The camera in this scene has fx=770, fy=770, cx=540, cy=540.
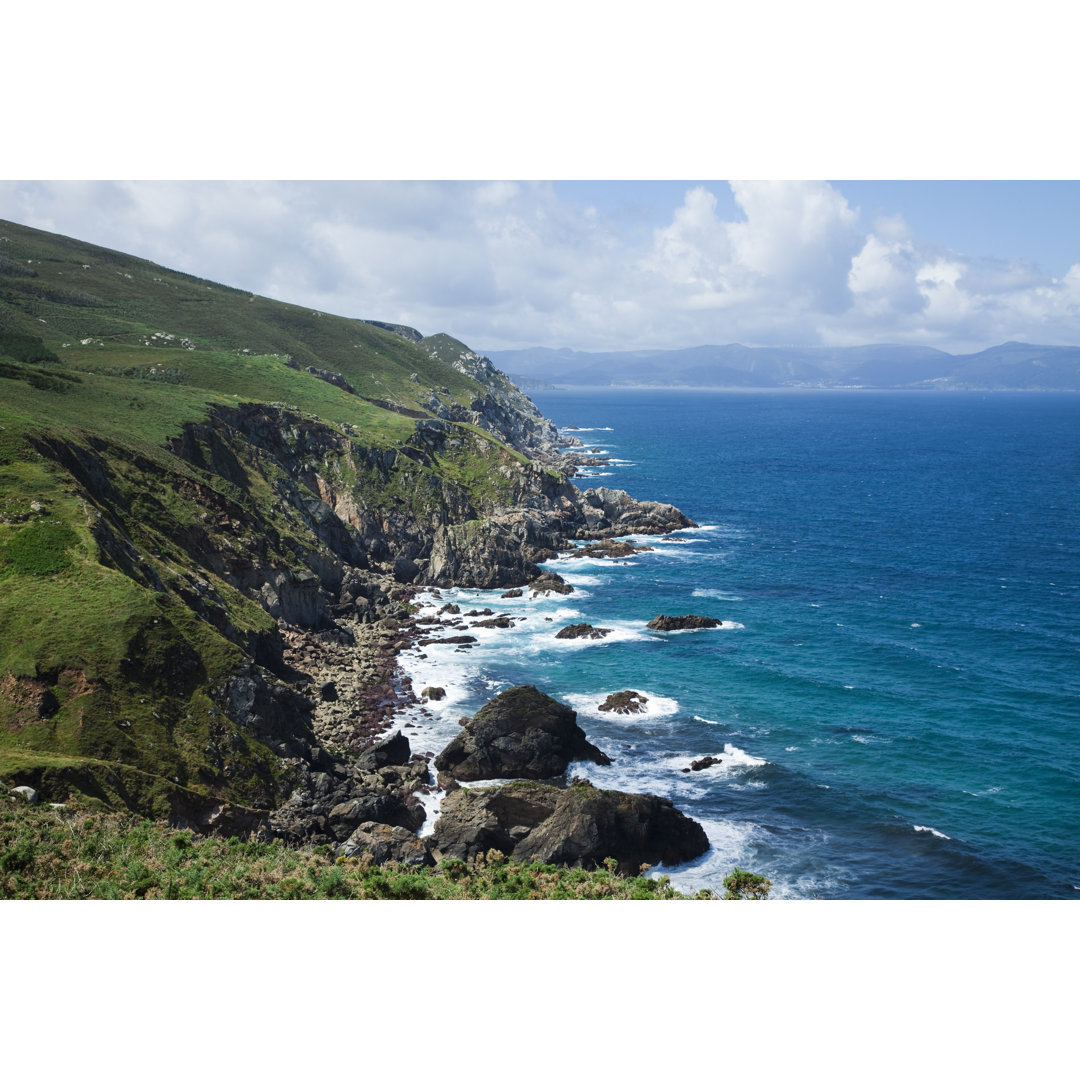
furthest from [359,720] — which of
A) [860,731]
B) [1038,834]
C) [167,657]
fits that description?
[1038,834]

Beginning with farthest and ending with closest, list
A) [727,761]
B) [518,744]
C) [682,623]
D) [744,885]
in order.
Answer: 1. [682,623]
2. [727,761]
3. [518,744]
4. [744,885]

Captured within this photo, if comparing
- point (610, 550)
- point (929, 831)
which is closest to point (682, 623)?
point (610, 550)

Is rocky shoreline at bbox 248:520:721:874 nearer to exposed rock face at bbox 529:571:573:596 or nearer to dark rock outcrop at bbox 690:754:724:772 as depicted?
dark rock outcrop at bbox 690:754:724:772

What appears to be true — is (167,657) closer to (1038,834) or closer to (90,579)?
(90,579)

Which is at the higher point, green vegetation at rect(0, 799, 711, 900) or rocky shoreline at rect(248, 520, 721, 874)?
green vegetation at rect(0, 799, 711, 900)

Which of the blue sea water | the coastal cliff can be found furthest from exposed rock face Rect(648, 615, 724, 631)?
the coastal cliff

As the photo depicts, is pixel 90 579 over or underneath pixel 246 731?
over

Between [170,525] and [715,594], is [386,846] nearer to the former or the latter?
[170,525]
